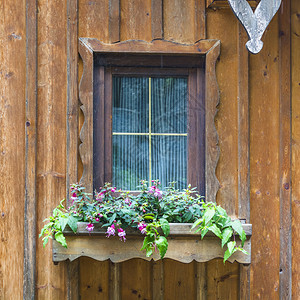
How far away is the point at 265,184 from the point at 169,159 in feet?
2.44

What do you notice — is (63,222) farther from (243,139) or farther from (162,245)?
(243,139)

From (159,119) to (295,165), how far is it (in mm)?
1087

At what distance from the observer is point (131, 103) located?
3.38m

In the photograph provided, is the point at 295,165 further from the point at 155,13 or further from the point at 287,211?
the point at 155,13

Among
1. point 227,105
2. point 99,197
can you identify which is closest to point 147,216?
point 99,197

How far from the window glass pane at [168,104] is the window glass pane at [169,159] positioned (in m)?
0.10

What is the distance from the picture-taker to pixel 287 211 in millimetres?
3275

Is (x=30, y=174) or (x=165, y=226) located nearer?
(x=165, y=226)

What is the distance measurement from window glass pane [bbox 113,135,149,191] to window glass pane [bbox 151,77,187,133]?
6.9 inches

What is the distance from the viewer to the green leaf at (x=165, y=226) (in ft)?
9.13

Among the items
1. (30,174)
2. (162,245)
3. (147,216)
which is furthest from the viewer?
(30,174)

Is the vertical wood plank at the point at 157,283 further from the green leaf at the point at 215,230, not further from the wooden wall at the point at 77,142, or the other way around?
the green leaf at the point at 215,230

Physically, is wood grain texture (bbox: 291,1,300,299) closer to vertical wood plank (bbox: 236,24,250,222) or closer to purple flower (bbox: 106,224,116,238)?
vertical wood plank (bbox: 236,24,250,222)

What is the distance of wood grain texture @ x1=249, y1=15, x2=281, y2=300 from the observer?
3271 millimetres
